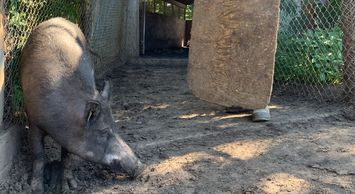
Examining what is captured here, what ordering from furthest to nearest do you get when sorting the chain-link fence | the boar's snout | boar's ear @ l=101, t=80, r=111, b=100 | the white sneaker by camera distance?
the chain-link fence
the white sneaker
boar's ear @ l=101, t=80, r=111, b=100
the boar's snout

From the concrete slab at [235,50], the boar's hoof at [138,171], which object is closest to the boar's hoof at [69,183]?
the boar's hoof at [138,171]

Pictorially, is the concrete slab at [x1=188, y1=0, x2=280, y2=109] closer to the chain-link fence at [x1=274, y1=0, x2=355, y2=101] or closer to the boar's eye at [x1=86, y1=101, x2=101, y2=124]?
the boar's eye at [x1=86, y1=101, x2=101, y2=124]

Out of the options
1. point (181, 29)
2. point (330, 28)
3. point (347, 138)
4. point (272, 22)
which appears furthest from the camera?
point (181, 29)

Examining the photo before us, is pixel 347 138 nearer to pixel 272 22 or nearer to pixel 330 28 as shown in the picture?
pixel 272 22

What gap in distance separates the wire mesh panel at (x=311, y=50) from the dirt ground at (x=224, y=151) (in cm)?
32

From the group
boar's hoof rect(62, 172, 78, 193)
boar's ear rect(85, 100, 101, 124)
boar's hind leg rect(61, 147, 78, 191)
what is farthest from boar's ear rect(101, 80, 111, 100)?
boar's hoof rect(62, 172, 78, 193)

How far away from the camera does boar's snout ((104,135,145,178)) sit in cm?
335

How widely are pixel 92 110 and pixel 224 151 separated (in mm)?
1287

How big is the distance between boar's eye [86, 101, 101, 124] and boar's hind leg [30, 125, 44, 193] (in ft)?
1.31

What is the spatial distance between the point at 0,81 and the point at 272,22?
7.37 feet

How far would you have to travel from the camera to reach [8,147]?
133 inches

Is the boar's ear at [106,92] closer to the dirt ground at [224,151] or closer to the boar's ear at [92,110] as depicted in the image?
the boar's ear at [92,110]

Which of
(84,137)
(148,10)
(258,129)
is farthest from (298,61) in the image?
(148,10)

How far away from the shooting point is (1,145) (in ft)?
10.6
